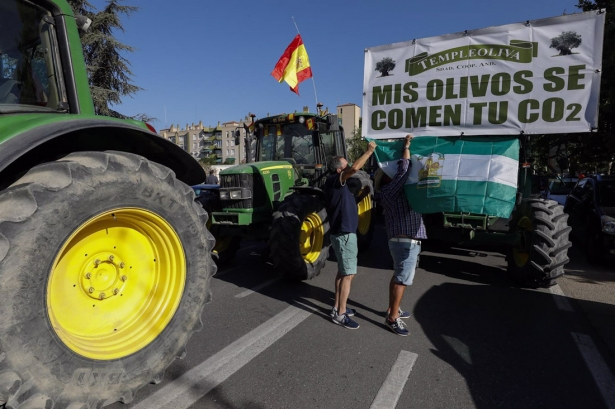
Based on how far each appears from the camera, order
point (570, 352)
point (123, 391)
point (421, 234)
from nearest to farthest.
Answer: point (123, 391) < point (570, 352) < point (421, 234)

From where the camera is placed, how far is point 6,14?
2014 mm

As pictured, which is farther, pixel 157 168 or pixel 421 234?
pixel 421 234

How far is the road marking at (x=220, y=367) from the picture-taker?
254 centimetres

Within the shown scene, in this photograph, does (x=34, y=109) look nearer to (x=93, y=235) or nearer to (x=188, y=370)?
(x=93, y=235)

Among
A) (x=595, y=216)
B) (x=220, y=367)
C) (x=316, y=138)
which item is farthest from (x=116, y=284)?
(x=595, y=216)

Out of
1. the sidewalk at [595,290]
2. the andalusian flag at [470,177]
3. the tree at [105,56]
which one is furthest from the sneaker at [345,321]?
the tree at [105,56]

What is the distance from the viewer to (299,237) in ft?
16.0

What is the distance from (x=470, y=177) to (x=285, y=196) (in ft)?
8.89

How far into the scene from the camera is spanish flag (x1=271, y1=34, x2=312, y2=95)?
8023mm

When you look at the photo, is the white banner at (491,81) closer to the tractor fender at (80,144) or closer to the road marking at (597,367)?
the road marking at (597,367)

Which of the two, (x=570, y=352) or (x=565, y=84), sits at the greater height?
(x=565, y=84)

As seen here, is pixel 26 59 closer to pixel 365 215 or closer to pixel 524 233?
pixel 524 233

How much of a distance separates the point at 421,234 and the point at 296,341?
161 cm

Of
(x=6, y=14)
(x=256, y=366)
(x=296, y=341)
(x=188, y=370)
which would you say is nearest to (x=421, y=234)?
(x=296, y=341)
